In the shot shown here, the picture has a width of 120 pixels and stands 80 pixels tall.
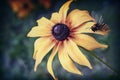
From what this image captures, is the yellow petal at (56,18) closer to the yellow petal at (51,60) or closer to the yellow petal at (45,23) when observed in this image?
the yellow petal at (45,23)

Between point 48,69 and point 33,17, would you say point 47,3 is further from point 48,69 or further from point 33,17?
point 48,69

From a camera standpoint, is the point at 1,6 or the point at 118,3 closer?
the point at 118,3

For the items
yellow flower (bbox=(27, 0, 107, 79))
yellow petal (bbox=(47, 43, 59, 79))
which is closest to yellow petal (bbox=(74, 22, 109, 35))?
yellow flower (bbox=(27, 0, 107, 79))

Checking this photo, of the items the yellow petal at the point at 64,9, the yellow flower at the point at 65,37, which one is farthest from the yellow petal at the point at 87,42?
the yellow petal at the point at 64,9

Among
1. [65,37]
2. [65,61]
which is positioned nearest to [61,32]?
[65,37]

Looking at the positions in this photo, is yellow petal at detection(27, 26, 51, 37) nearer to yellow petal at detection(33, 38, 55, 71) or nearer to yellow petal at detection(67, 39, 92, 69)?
yellow petal at detection(33, 38, 55, 71)

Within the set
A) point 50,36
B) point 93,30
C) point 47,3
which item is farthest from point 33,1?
point 93,30
